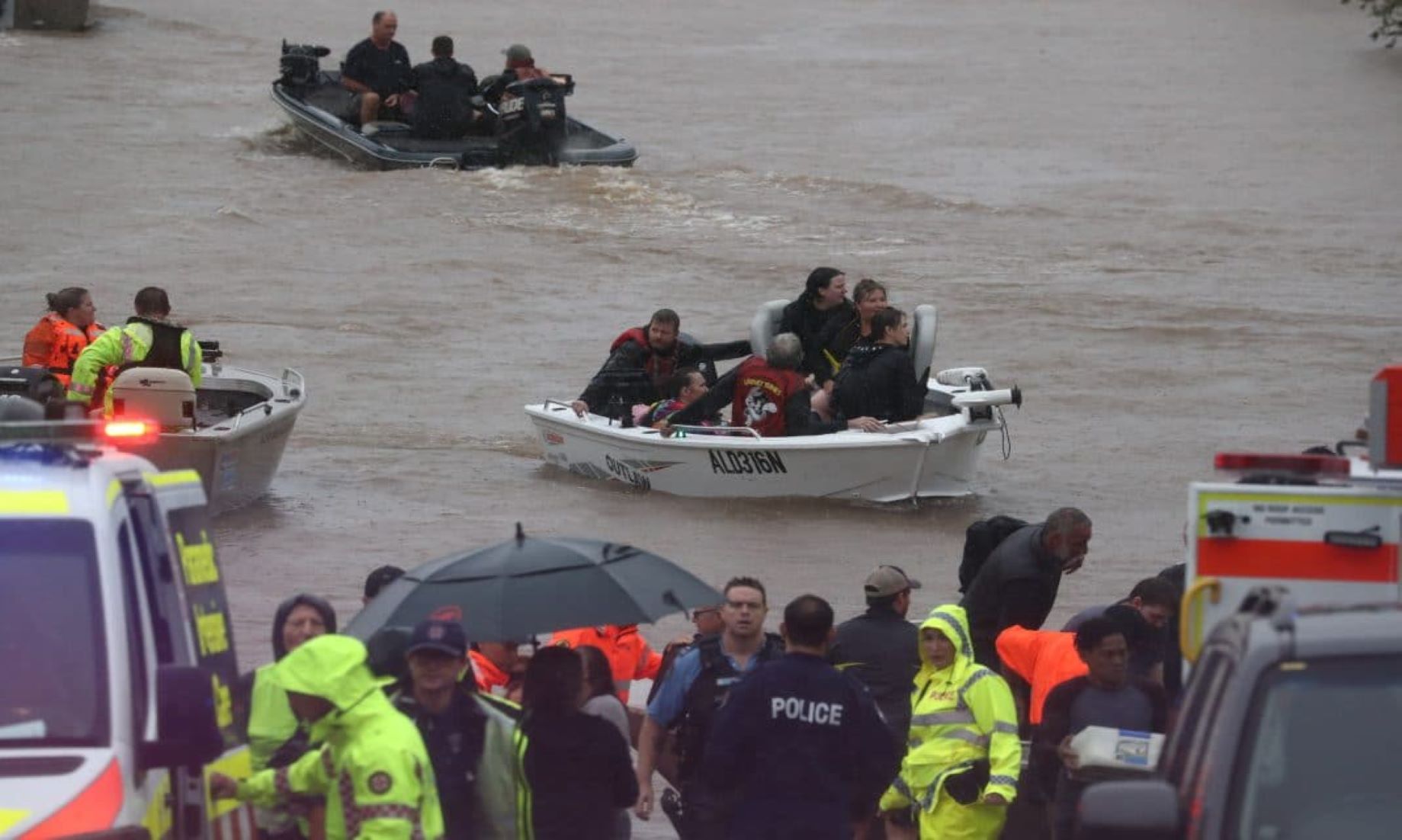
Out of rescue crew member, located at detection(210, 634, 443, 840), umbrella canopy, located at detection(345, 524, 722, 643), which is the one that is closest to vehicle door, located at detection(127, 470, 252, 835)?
rescue crew member, located at detection(210, 634, 443, 840)

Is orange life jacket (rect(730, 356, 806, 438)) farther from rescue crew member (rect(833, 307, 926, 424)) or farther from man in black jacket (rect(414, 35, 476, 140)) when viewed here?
Answer: man in black jacket (rect(414, 35, 476, 140))

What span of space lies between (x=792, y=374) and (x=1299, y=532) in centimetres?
1232

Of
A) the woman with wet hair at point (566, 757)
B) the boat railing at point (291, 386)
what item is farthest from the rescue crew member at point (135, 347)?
the woman with wet hair at point (566, 757)

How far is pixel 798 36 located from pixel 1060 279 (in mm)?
20600

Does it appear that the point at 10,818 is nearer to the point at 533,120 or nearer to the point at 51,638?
the point at 51,638

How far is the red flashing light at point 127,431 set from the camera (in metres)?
5.54

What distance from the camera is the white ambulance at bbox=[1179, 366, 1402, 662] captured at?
479 centimetres

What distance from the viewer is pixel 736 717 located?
617cm

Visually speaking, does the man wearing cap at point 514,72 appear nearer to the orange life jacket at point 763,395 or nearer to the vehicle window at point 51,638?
the orange life jacket at point 763,395

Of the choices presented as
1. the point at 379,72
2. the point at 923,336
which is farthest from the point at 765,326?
the point at 379,72

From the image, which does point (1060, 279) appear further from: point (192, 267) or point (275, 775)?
point (275, 775)

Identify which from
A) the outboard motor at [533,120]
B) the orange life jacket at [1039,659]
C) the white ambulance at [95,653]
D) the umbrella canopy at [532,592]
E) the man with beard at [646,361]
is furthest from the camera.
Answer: the outboard motor at [533,120]

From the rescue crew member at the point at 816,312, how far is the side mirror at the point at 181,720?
11.5 meters

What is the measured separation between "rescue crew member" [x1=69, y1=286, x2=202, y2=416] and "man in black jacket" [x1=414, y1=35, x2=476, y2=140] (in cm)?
1535
